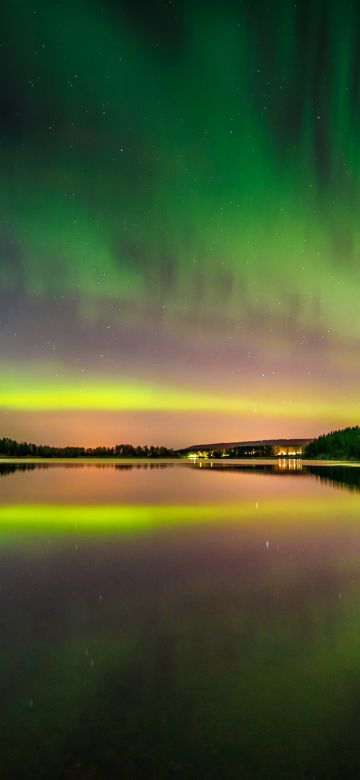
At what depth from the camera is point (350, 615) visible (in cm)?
789

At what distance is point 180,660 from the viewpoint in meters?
6.27

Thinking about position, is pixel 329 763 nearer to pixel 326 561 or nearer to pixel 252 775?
pixel 252 775

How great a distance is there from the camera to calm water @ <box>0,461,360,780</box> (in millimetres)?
A: 4336

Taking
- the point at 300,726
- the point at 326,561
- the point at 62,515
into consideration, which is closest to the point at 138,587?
the point at 326,561

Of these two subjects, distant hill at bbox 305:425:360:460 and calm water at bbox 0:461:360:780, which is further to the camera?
distant hill at bbox 305:425:360:460

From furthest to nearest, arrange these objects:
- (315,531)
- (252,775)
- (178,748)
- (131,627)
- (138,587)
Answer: (315,531), (138,587), (131,627), (178,748), (252,775)

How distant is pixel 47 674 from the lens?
5.91 m

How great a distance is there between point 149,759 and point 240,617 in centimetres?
385

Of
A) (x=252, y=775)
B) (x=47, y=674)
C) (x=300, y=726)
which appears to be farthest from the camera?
(x=47, y=674)

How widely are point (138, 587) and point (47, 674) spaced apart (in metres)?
4.01

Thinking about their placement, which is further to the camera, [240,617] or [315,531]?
[315,531]

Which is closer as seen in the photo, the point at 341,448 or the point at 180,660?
the point at 180,660

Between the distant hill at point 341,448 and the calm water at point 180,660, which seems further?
the distant hill at point 341,448

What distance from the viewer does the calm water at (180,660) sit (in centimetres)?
434
